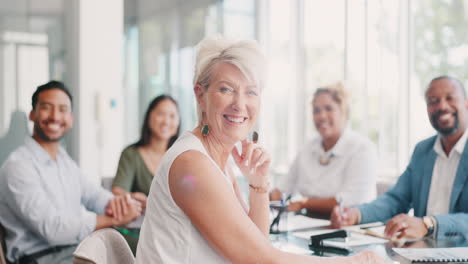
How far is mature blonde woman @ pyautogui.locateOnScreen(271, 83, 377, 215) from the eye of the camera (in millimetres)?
2744

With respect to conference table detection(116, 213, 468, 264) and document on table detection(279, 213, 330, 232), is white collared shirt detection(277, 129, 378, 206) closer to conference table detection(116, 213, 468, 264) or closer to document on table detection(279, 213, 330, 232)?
document on table detection(279, 213, 330, 232)

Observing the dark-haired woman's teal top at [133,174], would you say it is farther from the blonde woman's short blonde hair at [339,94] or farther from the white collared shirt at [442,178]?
the white collared shirt at [442,178]

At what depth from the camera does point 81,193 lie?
2578 mm

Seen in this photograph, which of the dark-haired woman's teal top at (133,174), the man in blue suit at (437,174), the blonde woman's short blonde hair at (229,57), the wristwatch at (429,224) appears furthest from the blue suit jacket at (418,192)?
the dark-haired woman's teal top at (133,174)

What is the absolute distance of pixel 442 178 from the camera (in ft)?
7.54

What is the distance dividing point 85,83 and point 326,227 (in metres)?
2.84

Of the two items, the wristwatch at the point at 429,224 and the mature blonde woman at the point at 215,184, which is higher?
the mature blonde woman at the point at 215,184

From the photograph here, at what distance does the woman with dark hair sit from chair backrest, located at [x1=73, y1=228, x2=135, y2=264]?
1616 millimetres

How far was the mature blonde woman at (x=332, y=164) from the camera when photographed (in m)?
2.74

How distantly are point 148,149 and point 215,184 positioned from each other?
2.20m

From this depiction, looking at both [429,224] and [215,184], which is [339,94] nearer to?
[429,224]

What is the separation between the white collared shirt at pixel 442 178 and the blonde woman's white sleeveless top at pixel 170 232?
61.1 inches

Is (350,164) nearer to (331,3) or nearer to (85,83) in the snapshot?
(331,3)

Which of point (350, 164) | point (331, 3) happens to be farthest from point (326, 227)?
point (331, 3)
